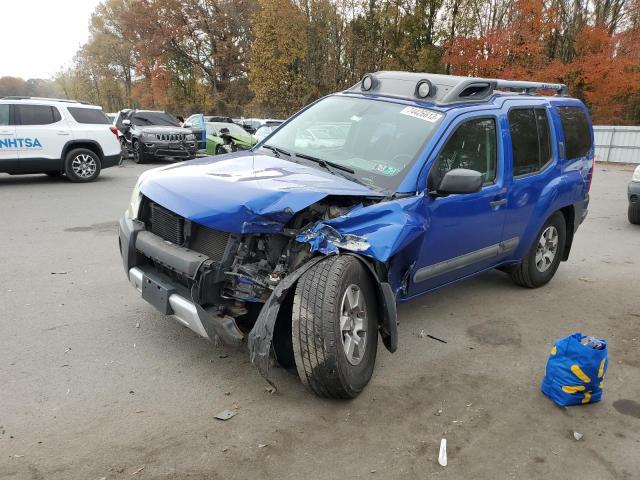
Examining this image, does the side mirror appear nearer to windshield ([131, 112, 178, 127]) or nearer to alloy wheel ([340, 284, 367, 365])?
alloy wheel ([340, 284, 367, 365])

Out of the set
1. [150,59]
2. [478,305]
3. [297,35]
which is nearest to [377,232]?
[478,305]

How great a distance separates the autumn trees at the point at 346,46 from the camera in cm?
2333

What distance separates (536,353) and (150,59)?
1805 inches

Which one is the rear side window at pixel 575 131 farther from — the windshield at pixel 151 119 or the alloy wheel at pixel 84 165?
the windshield at pixel 151 119

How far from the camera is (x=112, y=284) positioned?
199 inches

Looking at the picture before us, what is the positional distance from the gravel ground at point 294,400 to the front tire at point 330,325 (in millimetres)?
225

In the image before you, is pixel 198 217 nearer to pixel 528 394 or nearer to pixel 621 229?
→ pixel 528 394

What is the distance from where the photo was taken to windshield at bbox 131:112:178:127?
1673cm

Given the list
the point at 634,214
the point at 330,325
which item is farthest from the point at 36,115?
the point at 634,214

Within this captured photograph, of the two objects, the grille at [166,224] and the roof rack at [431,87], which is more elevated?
the roof rack at [431,87]

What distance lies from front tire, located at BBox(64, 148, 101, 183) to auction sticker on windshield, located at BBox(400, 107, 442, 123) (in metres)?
9.85

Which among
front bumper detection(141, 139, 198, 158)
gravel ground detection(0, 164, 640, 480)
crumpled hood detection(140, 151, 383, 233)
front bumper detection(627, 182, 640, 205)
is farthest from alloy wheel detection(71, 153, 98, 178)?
front bumper detection(627, 182, 640, 205)

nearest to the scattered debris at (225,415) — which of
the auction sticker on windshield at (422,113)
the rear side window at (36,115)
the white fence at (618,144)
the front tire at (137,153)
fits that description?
the auction sticker on windshield at (422,113)

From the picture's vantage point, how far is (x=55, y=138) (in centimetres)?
1120
